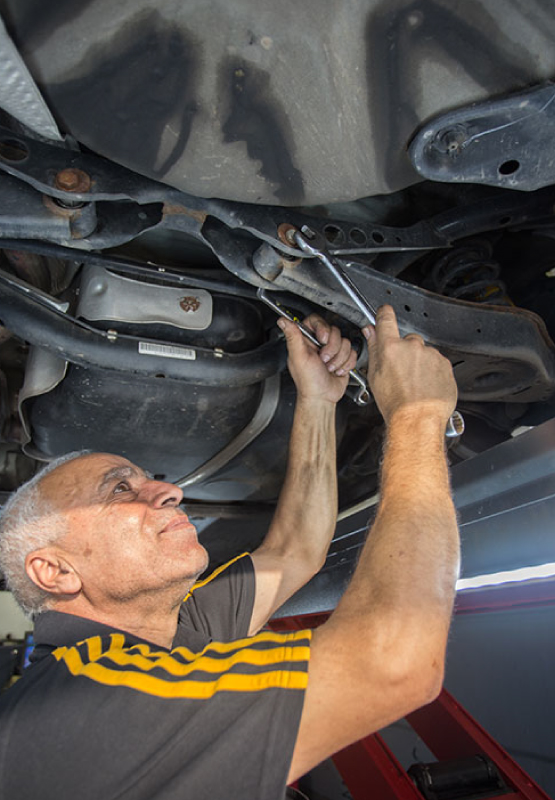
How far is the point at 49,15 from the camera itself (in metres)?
0.54

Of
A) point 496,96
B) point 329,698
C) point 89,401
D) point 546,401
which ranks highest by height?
point 89,401

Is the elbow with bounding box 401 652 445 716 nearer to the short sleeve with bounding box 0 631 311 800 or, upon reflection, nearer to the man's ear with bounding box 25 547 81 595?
the short sleeve with bounding box 0 631 311 800

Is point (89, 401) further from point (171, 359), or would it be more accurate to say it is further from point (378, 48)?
point (378, 48)

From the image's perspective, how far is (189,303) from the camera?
1.00m

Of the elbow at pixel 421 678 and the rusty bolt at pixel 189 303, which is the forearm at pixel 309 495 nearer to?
the rusty bolt at pixel 189 303

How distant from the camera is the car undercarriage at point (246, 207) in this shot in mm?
583

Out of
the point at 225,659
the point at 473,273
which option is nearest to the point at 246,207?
the point at 473,273

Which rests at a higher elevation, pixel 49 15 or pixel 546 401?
pixel 49 15

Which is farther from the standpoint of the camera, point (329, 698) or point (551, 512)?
point (551, 512)

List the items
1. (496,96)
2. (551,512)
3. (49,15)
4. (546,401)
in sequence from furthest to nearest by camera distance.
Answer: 1. (546,401)
2. (551,512)
3. (496,96)
4. (49,15)

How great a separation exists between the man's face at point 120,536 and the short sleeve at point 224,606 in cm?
26

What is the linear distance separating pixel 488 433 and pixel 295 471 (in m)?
0.53

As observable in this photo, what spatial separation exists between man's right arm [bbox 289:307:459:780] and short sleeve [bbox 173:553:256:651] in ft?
1.67

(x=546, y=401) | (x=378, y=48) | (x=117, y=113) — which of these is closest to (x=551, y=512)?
(x=546, y=401)
